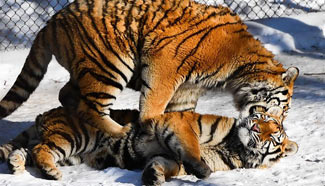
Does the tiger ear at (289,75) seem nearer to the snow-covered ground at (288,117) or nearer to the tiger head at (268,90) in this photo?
the tiger head at (268,90)

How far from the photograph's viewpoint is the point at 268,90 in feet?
16.3

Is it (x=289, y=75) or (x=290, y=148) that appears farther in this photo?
(x=289, y=75)

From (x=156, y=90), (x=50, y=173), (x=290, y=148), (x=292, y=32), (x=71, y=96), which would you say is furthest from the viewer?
(x=292, y=32)

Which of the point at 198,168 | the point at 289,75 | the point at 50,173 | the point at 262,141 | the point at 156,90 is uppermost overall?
the point at 289,75

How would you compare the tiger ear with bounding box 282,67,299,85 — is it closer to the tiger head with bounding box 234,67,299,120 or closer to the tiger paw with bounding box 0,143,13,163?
the tiger head with bounding box 234,67,299,120

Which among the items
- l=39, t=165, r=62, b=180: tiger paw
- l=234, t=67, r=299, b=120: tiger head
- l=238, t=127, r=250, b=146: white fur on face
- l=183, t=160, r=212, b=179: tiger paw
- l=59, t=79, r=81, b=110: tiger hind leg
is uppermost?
l=234, t=67, r=299, b=120: tiger head

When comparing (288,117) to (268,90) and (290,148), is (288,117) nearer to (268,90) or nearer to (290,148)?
(268,90)

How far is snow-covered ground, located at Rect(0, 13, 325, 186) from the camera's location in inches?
169

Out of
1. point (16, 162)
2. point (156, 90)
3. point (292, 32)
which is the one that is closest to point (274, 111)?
point (156, 90)

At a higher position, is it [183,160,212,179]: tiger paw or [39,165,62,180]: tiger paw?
[183,160,212,179]: tiger paw

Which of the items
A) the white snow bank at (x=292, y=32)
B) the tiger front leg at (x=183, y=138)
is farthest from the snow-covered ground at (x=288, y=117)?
the tiger front leg at (x=183, y=138)

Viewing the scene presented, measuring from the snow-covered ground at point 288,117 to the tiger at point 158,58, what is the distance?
17.5 inches

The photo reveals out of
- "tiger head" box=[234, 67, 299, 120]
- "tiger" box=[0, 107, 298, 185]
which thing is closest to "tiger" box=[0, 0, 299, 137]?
"tiger head" box=[234, 67, 299, 120]

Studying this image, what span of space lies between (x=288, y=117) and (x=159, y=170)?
1.85 meters
